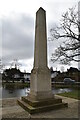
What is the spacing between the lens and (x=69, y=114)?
19.6ft

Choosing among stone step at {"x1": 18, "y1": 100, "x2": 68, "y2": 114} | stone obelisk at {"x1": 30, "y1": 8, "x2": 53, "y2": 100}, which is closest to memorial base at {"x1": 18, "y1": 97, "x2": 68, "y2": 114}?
stone step at {"x1": 18, "y1": 100, "x2": 68, "y2": 114}

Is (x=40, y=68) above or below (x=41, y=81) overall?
above

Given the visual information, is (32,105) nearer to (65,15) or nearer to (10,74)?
(65,15)

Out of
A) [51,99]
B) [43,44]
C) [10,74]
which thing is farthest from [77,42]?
[10,74]

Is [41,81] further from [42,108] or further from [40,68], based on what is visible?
[42,108]

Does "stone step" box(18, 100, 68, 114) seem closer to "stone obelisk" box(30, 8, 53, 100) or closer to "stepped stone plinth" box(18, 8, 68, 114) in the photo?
"stepped stone plinth" box(18, 8, 68, 114)

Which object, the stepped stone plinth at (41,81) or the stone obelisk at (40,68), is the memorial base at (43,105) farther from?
the stone obelisk at (40,68)

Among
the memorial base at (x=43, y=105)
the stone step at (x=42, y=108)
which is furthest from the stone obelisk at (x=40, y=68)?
the stone step at (x=42, y=108)

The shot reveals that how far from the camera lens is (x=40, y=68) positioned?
24.7 feet

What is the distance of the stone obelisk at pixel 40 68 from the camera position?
7.28m

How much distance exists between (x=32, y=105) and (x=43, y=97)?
79cm

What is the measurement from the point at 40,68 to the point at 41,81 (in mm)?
654

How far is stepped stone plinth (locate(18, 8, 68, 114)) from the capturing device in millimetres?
6746

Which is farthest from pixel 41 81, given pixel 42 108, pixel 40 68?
pixel 42 108
